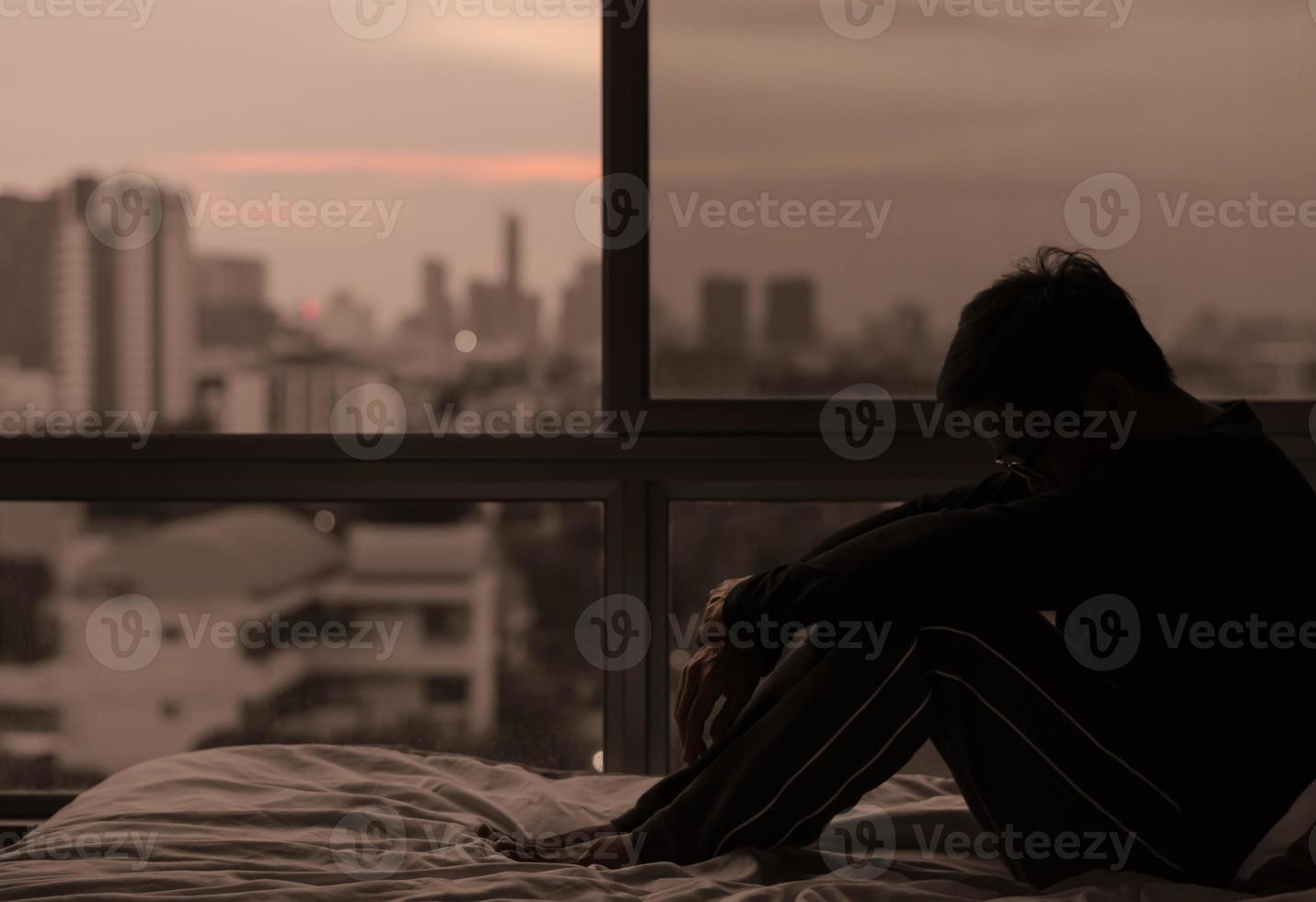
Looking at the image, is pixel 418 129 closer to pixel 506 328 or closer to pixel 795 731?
pixel 506 328

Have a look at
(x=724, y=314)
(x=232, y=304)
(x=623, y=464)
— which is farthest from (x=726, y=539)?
(x=232, y=304)

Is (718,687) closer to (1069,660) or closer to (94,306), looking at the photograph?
(1069,660)

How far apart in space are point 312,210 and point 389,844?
127cm

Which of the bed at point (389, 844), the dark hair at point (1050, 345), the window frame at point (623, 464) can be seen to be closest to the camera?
the bed at point (389, 844)

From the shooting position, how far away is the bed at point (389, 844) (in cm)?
117

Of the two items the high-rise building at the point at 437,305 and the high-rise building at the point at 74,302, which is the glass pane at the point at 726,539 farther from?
the high-rise building at the point at 74,302

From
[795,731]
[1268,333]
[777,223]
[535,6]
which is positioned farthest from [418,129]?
[1268,333]

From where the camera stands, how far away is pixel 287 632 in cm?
220

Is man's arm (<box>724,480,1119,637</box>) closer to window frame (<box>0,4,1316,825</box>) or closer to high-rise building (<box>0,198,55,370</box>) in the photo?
window frame (<box>0,4,1316,825</box>)

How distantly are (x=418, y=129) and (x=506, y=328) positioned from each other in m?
0.41

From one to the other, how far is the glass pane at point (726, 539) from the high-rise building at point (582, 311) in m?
0.35

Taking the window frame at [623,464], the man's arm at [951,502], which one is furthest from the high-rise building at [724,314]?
the man's arm at [951,502]

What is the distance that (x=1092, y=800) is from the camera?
120 centimetres

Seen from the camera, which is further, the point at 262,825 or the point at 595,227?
the point at 595,227
